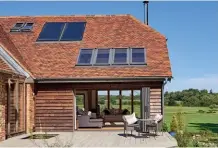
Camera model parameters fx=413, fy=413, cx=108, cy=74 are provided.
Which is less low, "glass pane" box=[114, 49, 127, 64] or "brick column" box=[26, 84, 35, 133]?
"glass pane" box=[114, 49, 127, 64]

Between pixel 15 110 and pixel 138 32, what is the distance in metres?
8.39

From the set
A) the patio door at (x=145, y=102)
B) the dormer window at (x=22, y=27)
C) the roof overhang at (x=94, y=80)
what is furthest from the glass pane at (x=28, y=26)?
the patio door at (x=145, y=102)

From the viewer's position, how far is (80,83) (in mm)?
18969

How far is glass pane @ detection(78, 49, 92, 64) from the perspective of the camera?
64.8 ft

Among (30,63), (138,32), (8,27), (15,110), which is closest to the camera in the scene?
(15,110)

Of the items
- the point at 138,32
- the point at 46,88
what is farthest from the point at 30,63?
the point at 138,32

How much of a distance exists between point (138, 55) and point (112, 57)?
1.27m

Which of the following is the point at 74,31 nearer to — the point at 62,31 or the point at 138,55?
the point at 62,31

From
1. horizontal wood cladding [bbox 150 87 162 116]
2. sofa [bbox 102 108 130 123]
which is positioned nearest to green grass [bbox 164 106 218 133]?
sofa [bbox 102 108 130 123]

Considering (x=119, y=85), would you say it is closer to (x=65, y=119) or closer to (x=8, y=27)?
(x=65, y=119)

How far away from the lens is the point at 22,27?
2341 centimetres

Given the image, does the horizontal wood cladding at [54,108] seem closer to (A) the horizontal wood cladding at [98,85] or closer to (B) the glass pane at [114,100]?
(A) the horizontal wood cladding at [98,85]

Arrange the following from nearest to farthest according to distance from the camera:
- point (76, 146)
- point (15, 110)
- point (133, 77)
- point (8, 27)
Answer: point (76, 146) < point (15, 110) < point (133, 77) < point (8, 27)

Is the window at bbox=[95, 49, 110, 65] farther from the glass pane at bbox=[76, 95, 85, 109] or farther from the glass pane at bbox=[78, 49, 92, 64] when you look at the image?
the glass pane at bbox=[76, 95, 85, 109]
